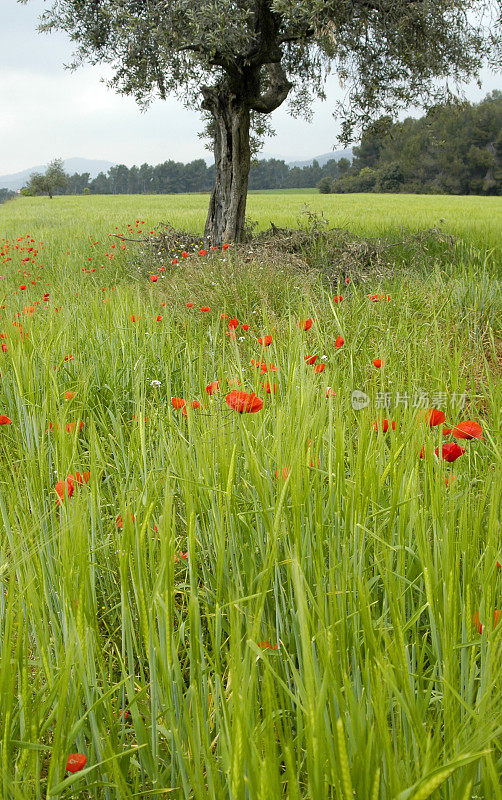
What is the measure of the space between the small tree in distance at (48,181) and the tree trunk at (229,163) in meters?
67.7

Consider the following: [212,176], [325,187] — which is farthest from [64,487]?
[212,176]

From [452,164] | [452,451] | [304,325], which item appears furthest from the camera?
[452,164]

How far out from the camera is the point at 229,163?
7945 mm

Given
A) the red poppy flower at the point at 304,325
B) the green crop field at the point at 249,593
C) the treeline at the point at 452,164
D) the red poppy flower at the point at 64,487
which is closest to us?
the green crop field at the point at 249,593

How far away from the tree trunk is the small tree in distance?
2666 inches

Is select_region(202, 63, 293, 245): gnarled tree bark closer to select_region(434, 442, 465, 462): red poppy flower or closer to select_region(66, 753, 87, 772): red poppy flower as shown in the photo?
select_region(434, 442, 465, 462): red poppy flower

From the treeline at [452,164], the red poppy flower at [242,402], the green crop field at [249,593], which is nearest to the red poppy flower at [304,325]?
the green crop field at [249,593]

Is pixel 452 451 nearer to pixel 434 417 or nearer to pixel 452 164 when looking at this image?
pixel 434 417

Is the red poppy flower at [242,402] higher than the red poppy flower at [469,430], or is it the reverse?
the red poppy flower at [242,402]

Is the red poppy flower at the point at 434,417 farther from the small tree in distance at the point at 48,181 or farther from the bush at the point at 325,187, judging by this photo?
the small tree in distance at the point at 48,181

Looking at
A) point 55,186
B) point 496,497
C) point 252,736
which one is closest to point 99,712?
point 252,736

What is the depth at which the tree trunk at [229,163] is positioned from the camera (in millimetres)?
7613

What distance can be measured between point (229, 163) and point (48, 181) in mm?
69271

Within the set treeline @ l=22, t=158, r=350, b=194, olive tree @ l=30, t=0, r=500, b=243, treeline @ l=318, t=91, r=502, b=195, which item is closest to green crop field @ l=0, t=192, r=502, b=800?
olive tree @ l=30, t=0, r=500, b=243
